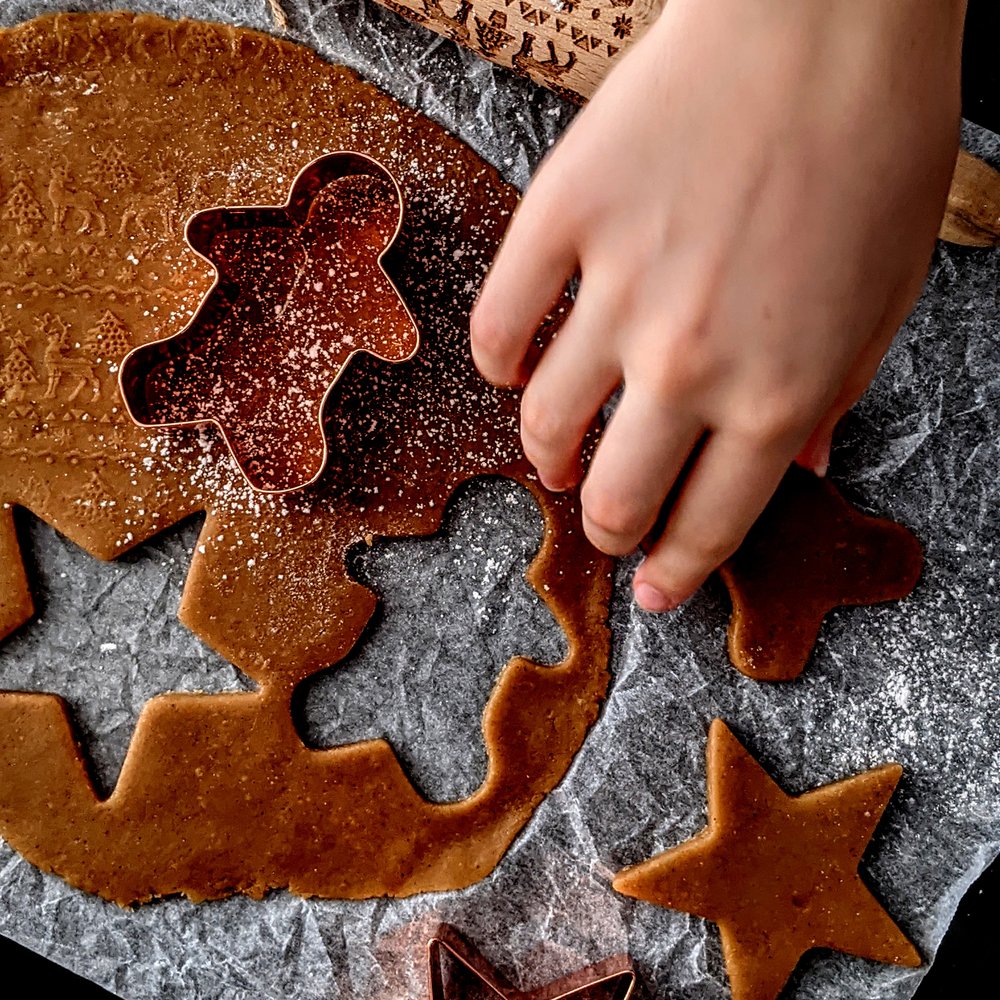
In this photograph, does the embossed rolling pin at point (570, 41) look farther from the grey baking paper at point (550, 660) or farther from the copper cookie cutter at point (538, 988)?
the copper cookie cutter at point (538, 988)

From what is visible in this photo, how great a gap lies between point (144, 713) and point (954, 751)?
35.3 inches

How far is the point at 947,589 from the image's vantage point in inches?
44.8

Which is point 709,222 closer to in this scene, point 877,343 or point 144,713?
point 877,343

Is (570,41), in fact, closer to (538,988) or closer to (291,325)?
(291,325)

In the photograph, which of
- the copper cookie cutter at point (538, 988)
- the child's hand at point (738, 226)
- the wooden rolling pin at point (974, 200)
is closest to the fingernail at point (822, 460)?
the child's hand at point (738, 226)

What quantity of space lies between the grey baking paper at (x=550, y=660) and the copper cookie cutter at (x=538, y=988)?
0.6 inches

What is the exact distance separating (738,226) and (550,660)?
0.59 meters

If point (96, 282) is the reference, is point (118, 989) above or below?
below

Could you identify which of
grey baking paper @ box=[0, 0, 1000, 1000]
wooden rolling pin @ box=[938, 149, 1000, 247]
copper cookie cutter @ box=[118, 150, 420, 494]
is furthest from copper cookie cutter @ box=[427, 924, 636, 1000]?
wooden rolling pin @ box=[938, 149, 1000, 247]

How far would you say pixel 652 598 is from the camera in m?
0.96

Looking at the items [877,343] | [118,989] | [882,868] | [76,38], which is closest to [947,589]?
[882,868]

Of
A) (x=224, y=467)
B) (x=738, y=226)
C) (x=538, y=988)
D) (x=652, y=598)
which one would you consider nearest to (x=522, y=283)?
(x=738, y=226)

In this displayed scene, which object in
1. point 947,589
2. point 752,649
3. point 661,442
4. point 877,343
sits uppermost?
point 877,343

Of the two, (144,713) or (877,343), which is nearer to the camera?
(877,343)
